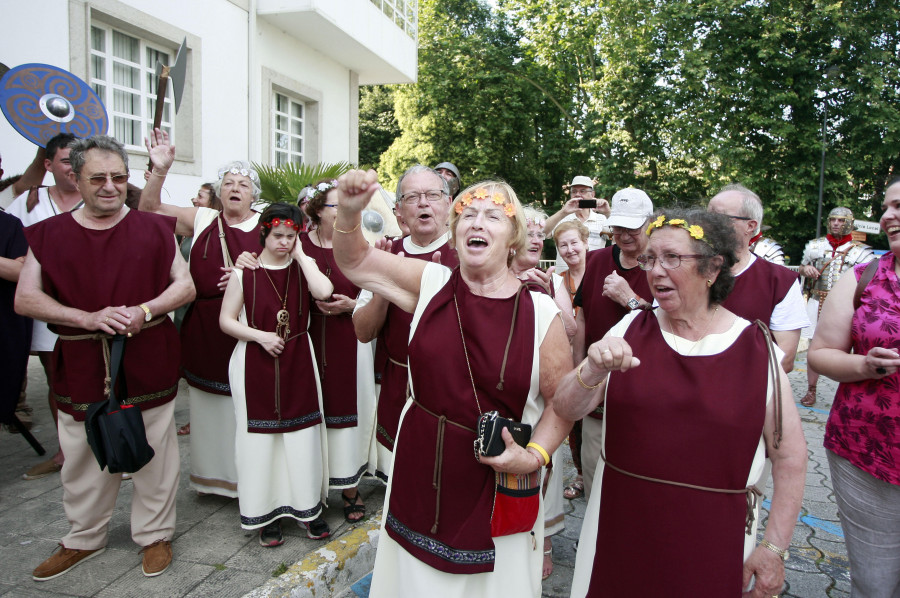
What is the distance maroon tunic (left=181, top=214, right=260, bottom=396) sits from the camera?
4367 mm

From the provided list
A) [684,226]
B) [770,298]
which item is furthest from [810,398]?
[684,226]

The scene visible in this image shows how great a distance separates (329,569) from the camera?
3.34 m

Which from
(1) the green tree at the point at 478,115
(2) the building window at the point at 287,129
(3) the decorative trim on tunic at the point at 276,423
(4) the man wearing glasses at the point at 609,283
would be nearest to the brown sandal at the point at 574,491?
(4) the man wearing glasses at the point at 609,283

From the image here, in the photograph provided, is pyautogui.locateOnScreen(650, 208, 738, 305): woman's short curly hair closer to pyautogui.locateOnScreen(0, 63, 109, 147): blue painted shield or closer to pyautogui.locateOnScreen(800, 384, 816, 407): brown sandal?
pyautogui.locateOnScreen(0, 63, 109, 147): blue painted shield

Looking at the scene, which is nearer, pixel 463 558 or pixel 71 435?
pixel 463 558

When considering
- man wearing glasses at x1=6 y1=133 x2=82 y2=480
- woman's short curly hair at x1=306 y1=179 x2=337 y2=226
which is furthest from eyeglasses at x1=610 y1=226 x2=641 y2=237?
man wearing glasses at x1=6 y1=133 x2=82 y2=480

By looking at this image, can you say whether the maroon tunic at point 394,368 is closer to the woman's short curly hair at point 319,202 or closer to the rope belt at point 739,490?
the woman's short curly hair at point 319,202

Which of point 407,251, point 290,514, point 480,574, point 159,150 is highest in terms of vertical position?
point 159,150

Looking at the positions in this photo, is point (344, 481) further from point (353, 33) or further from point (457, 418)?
point (353, 33)

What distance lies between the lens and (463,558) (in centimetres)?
225

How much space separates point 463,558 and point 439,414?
533 mm

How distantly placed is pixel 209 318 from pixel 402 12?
1294 cm

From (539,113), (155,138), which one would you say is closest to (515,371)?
(155,138)

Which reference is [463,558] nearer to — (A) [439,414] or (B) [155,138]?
(A) [439,414]
